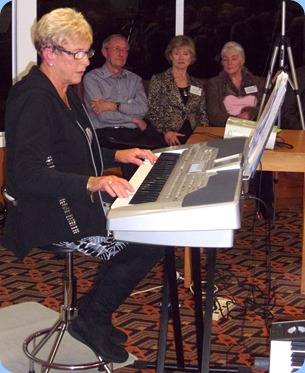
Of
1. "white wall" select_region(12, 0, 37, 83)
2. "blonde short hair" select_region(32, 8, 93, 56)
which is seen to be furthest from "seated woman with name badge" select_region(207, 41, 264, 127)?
"blonde short hair" select_region(32, 8, 93, 56)

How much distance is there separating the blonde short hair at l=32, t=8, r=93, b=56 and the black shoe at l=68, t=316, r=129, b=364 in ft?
3.15

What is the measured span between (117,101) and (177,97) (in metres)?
0.41

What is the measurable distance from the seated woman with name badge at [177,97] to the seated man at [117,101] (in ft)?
0.26

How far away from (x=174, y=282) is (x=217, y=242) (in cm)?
60

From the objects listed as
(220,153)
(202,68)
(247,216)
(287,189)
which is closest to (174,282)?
(220,153)

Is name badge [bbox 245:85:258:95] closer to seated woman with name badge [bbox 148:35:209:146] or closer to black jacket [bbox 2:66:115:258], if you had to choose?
seated woman with name badge [bbox 148:35:209:146]

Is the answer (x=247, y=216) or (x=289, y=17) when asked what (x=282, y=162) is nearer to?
(x=247, y=216)

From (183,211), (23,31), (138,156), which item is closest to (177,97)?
(23,31)

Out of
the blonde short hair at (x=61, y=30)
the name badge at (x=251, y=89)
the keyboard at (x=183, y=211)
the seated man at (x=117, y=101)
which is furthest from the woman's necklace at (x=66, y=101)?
the name badge at (x=251, y=89)

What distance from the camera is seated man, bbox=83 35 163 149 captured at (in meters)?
5.29

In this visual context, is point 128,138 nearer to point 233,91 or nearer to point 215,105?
point 215,105

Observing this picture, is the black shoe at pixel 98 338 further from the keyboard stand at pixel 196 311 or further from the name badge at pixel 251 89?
the name badge at pixel 251 89

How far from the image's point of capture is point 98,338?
2.77 metres

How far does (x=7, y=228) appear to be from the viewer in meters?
2.83
